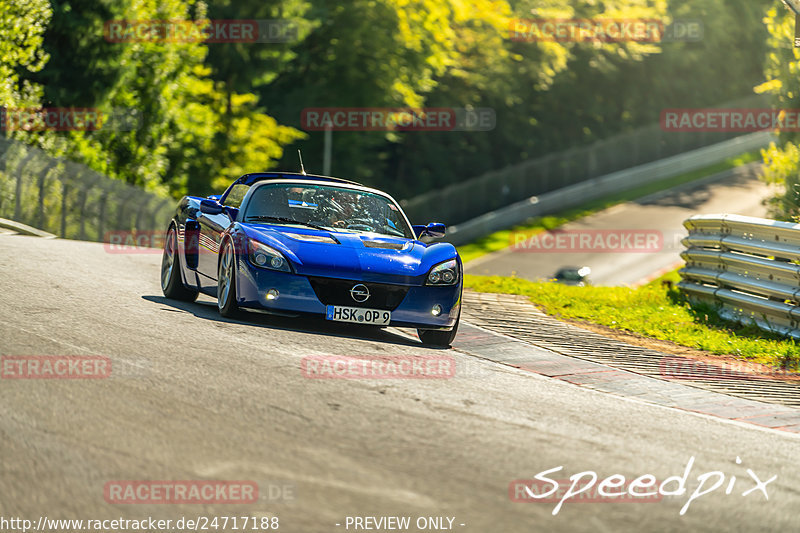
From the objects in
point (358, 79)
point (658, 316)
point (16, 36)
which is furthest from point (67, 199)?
point (358, 79)

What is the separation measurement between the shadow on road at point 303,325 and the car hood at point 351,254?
50cm

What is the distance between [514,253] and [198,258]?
35.6 m

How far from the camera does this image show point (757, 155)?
6588 cm

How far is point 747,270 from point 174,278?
21.9ft

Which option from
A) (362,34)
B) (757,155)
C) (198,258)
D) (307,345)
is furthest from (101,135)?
(757,155)

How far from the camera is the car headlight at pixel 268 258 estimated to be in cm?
938

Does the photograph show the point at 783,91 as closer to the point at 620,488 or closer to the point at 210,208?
the point at 210,208

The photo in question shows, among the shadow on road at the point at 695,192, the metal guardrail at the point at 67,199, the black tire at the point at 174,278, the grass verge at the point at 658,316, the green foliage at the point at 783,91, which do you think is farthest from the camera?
the shadow on road at the point at 695,192

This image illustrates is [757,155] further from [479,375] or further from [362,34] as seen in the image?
[479,375]

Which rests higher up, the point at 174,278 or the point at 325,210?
the point at 325,210

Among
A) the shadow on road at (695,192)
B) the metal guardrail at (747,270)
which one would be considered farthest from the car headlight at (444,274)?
the shadow on road at (695,192)

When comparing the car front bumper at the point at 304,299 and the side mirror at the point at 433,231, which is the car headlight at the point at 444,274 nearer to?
the car front bumper at the point at 304,299

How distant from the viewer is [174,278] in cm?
1158

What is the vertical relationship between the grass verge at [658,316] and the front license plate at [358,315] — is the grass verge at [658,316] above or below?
below
